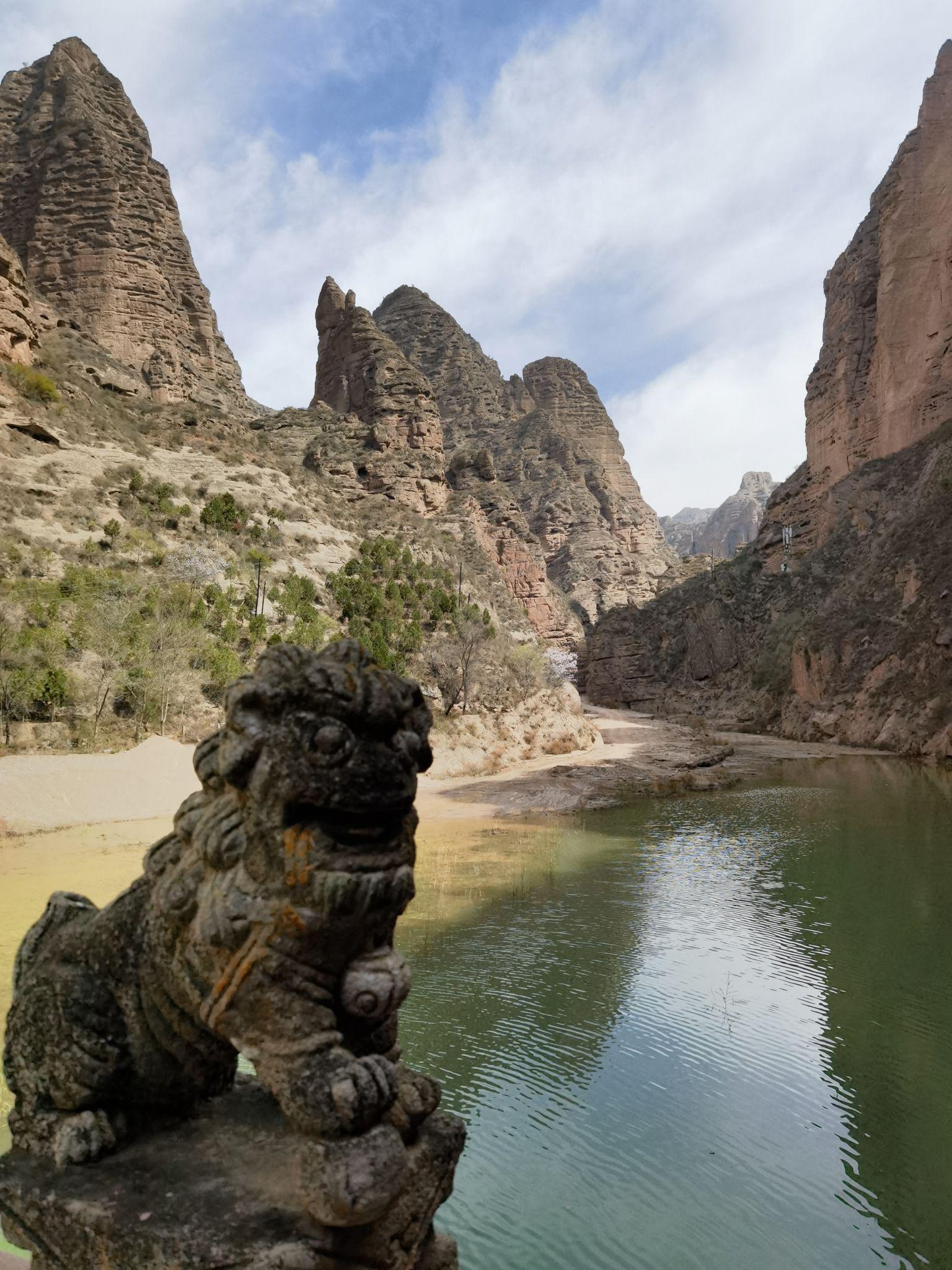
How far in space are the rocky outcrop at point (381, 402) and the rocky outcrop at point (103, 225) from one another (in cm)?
1034

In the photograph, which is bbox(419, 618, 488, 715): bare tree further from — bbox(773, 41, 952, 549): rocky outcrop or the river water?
bbox(773, 41, 952, 549): rocky outcrop

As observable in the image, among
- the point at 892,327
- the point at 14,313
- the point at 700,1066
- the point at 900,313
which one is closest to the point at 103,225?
the point at 14,313

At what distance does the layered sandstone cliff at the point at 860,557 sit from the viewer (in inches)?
1300

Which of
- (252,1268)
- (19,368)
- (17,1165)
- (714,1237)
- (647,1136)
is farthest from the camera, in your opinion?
(19,368)

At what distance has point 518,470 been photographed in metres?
99.4

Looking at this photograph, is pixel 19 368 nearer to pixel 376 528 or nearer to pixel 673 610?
pixel 376 528

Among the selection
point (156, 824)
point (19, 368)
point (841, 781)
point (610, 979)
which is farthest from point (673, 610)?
point (610, 979)

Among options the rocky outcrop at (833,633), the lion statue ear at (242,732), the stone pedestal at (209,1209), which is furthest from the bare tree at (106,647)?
the rocky outcrop at (833,633)

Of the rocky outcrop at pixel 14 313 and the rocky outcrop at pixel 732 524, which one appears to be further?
the rocky outcrop at pixel 732 524

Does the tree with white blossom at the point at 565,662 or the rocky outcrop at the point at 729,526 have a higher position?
the rocky outcrop at the point at 729,526

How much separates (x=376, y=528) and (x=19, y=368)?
18509 millimetres

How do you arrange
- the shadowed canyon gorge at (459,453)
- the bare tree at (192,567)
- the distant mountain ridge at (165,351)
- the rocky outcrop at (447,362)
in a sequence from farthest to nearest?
the rocky outcrop at (447,362)
the distant mountain ridge at (165,351)
the shadowed canyon gorge at (459,453)
the bare tree at (192,567)

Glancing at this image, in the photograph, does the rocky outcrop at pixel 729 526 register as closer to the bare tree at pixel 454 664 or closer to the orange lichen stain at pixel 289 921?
the bare tree at pixel 454 664

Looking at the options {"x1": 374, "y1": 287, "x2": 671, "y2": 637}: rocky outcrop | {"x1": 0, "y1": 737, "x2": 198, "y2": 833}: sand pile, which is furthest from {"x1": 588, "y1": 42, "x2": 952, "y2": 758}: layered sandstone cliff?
{"x1": 0, "y1": 737, "x2": 198, "y2": 833}: sand pile
